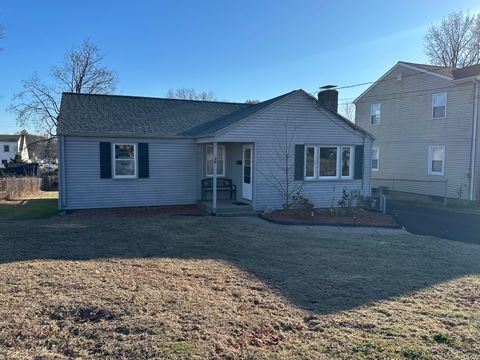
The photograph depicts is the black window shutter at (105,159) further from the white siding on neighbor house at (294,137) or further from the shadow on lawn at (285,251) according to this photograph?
the white siding on neighbor house at (294,137)

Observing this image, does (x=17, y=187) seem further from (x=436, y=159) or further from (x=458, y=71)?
(x=458, y=71)

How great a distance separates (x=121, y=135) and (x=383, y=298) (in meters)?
10.6

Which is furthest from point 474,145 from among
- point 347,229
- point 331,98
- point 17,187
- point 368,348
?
point 17,187

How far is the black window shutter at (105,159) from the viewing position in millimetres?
12938

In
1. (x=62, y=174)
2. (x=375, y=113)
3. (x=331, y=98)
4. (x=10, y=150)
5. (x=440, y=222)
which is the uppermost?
(x=375, y=113)

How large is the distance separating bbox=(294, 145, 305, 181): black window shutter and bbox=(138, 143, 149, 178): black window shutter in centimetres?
567

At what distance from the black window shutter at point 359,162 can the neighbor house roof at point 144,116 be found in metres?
0.88

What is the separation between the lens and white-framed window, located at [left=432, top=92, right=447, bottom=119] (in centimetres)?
1833

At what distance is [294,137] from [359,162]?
10.1 feet

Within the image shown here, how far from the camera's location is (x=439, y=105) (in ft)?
61.2

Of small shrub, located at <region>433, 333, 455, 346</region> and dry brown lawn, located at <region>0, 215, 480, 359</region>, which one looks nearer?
dry brown lawn, located at <region>0, 215, 480, 359</region>

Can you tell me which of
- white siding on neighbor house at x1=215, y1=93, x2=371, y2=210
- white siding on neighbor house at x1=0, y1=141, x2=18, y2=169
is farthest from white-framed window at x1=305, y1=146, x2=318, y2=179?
white siding on neighbor house at x1=0, y1=141, x2=18, y2=169

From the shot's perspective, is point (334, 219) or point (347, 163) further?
point (347, 163)

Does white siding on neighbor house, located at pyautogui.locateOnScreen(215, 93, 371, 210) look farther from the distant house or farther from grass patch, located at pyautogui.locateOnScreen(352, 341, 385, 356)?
the distant house
